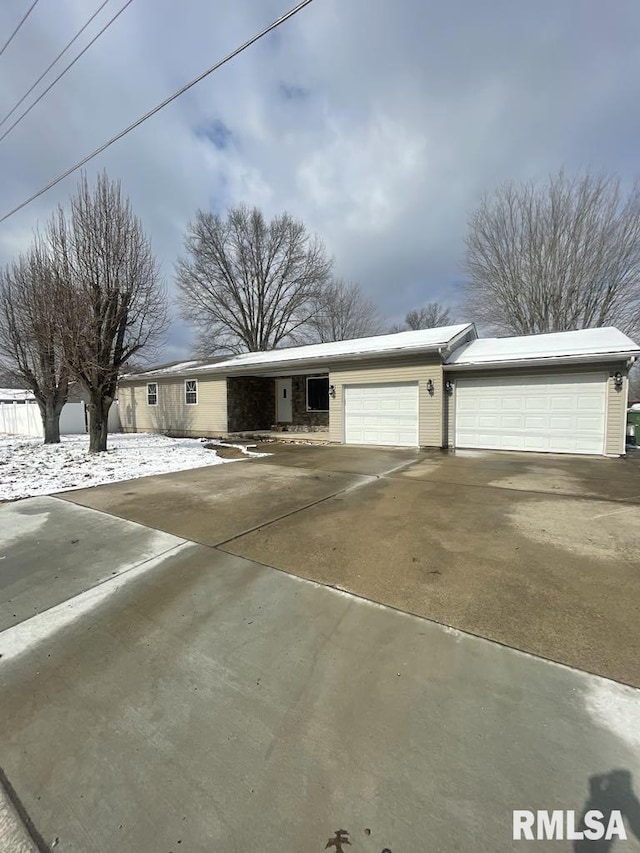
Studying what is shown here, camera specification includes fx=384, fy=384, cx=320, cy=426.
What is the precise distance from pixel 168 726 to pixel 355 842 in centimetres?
94

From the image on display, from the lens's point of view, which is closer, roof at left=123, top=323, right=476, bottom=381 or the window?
roof at left=123, top=323, right=476, bottom=381

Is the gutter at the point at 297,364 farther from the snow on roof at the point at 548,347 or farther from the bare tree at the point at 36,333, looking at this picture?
the bare tree at the point at 36,333

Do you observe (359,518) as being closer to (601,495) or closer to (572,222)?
(601,495)

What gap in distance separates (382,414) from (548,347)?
4.74 m

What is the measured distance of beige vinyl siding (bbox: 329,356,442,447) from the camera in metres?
Result: 10.5

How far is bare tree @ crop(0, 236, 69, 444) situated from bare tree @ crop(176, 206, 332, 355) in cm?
1536

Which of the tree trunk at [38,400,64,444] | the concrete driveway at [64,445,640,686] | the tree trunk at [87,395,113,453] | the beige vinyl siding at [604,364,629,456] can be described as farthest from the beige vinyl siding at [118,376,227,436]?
the beige vinyl siding at [604,364,629,456]

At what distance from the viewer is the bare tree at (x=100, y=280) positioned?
9.17 metres

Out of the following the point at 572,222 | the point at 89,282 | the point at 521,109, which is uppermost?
the point at 572,222

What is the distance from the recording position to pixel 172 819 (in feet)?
4.39

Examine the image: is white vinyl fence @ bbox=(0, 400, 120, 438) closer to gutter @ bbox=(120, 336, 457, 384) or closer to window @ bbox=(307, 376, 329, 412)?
gutter @ bbox=(120, 336, 457, 384)

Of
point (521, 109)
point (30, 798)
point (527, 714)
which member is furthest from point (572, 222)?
point (30, 798)

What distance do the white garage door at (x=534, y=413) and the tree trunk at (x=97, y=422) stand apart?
31.8 feet

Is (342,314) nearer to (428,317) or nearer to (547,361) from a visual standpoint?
(428,317)
